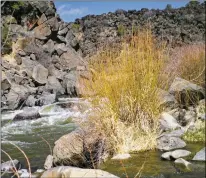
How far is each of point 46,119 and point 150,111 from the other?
22.3ft

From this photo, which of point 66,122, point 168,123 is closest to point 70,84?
point 66,122

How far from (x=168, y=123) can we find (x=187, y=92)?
5.34ft

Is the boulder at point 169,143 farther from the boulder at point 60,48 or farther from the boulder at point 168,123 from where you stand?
the boulder at point 60,48

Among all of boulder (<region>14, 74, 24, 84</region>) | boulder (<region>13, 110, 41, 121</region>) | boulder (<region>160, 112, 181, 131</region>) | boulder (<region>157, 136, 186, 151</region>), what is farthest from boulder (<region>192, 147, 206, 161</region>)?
boulder (<region>14, 74, 24, 84</region>)

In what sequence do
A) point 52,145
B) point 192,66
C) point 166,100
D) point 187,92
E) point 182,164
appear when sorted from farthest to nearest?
point 192,66, point 187,92, point 52,145, point 166,100, point 182,164

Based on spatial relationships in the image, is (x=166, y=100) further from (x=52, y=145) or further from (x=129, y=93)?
(x=52, y=145)

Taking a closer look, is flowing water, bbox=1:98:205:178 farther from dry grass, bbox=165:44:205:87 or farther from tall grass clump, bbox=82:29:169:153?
dry grass, bbox=165:44:205:87

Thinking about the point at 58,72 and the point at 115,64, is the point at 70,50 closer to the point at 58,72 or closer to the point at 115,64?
the point at 58,72

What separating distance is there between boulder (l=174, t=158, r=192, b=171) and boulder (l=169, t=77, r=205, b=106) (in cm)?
352

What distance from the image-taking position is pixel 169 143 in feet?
21.6

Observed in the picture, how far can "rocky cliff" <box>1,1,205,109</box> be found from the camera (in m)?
19.3

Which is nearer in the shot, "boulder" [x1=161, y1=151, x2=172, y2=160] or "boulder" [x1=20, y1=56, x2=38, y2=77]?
"boulder" [x1=161, y1=151, x2=172, y2=160]

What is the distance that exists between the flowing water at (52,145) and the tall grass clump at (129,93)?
0.93ft

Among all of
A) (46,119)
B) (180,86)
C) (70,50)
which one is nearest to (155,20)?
(70,50)
